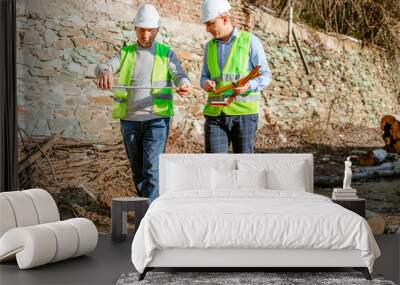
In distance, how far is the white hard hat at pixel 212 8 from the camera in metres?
8.00

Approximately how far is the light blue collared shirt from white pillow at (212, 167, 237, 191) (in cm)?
122

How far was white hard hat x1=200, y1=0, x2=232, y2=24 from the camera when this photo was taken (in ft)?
26.2

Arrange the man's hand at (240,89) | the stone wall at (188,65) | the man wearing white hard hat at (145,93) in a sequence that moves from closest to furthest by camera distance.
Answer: the man's hand at (240,89) < the man wearing white hard hat at (145,93) < the stone wall at (188,65)

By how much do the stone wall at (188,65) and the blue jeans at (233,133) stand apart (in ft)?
0.69

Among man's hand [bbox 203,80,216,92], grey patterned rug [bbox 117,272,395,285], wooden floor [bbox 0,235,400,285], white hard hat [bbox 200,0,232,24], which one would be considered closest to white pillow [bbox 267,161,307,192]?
wooden floor [bbox 0,235,400,285]

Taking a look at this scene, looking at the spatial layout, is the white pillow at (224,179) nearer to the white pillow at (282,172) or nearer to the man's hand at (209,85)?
the white pillow at (282,172)

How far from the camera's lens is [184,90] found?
8.01 meters

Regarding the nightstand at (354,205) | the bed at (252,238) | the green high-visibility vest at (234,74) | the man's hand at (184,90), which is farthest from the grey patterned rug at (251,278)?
the man's hand at (184,90)

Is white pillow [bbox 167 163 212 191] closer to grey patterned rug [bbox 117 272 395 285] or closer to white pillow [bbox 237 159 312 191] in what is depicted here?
white pillow [bbox 237 159 312 191]

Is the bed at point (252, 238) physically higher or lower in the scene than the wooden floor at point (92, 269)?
higher

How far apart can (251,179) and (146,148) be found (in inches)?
58.3

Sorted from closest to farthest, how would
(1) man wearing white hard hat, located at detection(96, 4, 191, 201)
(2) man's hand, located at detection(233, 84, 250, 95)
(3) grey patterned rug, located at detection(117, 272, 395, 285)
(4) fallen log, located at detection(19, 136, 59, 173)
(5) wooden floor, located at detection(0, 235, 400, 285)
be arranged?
1. (3) grey patterned rug, located at detection(117, 272, 395, 285)
2. (5) wooden floor, located at detection(0, 235, 400, 285)
3. (2) man's hand, located at detection(233, 84, 250, 95)
4. (1) man wearing white hard hat, located at detection(96, 4, 191, 201)
5. (4) fallen log, located at detection(19, 136, 59, 173)

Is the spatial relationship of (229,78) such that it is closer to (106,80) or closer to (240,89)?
(240,89)

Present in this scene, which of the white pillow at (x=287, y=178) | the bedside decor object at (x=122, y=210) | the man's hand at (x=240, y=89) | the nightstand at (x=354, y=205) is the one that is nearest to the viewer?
the nightstand at (x=354, y=205)
